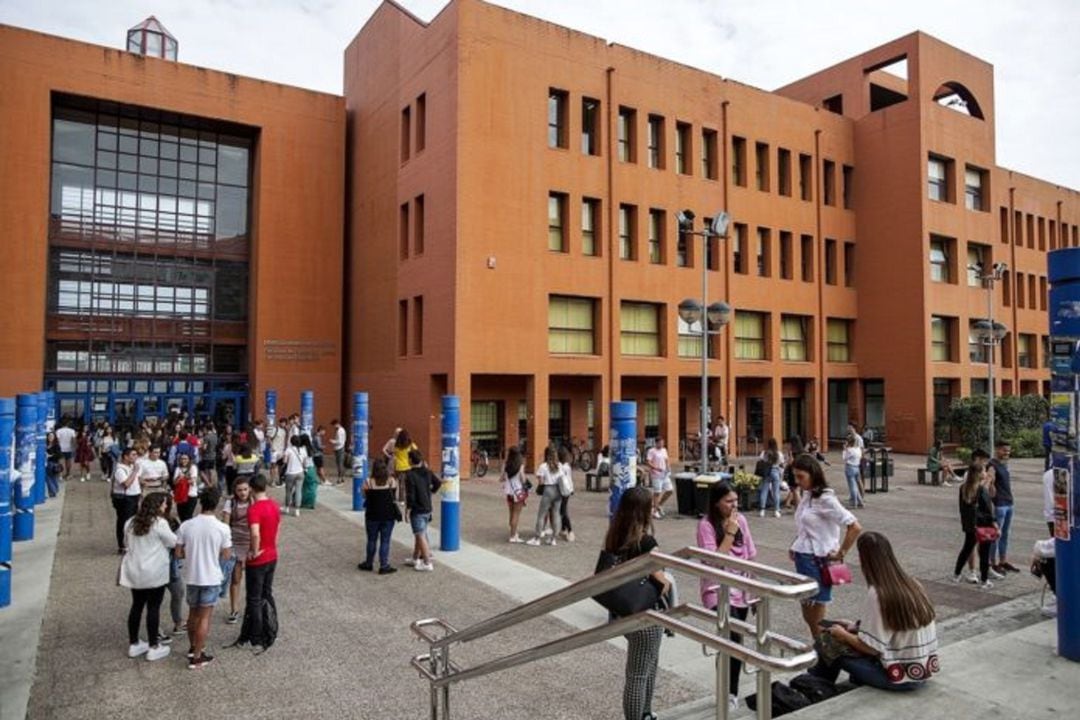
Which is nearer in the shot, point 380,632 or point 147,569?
point 147,569

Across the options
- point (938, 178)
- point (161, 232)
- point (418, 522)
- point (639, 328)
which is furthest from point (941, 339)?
point (161, 232)

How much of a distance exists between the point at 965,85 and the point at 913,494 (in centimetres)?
2421

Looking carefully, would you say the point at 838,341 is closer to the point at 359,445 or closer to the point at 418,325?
the point at 418,325

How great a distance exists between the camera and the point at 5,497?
392 inches

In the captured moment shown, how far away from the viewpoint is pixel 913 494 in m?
19.9

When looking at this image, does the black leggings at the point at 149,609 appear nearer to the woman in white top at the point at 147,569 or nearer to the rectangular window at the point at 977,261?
the woman in white top at the point at 147,569

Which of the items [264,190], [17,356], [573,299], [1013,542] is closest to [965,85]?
[573,299]

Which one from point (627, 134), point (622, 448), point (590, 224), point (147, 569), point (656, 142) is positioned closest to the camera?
point (147, 569)

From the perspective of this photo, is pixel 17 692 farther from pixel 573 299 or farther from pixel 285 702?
pixel 573 299

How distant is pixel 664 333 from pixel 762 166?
9.84 metres

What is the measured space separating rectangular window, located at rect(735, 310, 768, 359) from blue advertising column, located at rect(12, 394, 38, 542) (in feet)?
81.5

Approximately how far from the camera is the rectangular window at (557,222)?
26.5 m

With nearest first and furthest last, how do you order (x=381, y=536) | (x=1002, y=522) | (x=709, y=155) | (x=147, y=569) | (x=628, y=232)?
(x=147, y=569) → (x=1002, y=522) → (x=381, y=536) → (x=628, y=232) → (x=709, y=155)

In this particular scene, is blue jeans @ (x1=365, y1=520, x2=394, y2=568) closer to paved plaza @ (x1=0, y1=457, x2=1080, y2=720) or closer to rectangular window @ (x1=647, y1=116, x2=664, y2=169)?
paved plaza @ (x1=0, y1=457, x2=1080, y2=720)
